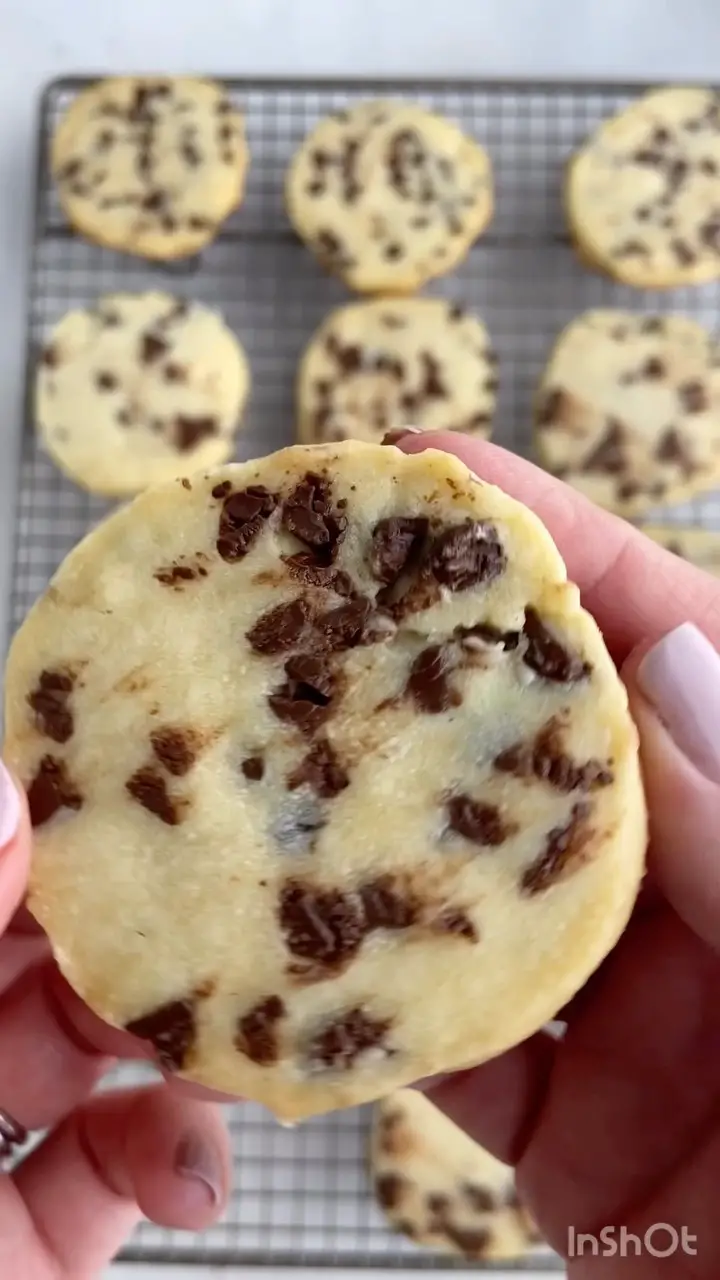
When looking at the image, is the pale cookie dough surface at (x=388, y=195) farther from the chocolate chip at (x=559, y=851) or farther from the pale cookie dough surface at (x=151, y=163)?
the chocolate chip at (x=559, y=851)

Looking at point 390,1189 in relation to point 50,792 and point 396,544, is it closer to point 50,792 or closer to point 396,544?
point 50,792

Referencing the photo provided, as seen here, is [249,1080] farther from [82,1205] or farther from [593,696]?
[82,1205]

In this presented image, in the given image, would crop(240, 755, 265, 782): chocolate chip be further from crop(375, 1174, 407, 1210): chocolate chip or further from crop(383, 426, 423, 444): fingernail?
crop(375, 1174, 407, 1210): chocolate chip

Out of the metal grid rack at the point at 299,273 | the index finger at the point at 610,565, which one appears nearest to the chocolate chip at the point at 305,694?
the index finger at the point at 610,565

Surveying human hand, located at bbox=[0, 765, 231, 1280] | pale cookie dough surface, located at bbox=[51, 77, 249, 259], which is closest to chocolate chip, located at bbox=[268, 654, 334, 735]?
human hand, located at bbox=[0, 765, 231, 1280]

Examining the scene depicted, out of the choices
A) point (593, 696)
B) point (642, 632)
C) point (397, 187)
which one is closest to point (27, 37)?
point (397, 187)

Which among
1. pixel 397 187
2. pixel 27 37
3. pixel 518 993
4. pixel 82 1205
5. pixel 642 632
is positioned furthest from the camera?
pixel 27 37

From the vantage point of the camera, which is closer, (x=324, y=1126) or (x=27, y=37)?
(x=324, y=1126)
